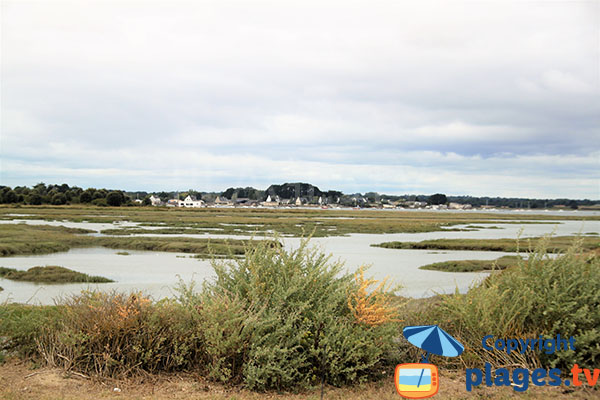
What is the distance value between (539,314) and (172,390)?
5518 mm

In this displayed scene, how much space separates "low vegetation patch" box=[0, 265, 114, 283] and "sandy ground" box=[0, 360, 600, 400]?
17922 mm

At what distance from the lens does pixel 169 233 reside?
171 ft

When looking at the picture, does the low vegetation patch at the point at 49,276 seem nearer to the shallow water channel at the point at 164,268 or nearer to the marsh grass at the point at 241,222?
the shallow water channel at the point at 164,268

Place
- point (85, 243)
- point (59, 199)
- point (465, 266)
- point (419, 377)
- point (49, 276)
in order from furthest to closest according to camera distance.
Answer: point (59, 199) → point (85, 243) → point (465, 266) → point (49, 276) → point (419, 377)

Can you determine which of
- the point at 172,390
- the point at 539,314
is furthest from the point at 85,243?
the point at 539,314

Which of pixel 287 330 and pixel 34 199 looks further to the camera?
pixel 34 199

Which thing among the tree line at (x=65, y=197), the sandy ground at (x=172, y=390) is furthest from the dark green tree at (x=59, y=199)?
the sandy ground at (x=172, y=390)

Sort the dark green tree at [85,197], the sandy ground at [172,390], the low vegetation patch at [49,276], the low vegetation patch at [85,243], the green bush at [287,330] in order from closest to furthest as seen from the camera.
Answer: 1. the sandy ground at [172,390]
2. the green bush at [287,330]
3. the low vegetation patch at [49,276]
4. the low vegetation patch at [85,243]
5. the dark green tree at [85,197]

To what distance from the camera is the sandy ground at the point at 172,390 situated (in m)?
6.18

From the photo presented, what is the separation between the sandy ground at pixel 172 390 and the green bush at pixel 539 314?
2.04ft

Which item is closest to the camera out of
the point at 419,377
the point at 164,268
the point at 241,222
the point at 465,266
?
the point at 419,377

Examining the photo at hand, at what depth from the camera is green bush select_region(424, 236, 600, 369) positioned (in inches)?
285

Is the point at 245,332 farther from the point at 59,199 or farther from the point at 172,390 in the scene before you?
the point at 59,199

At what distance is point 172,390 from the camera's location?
21.0 ft
